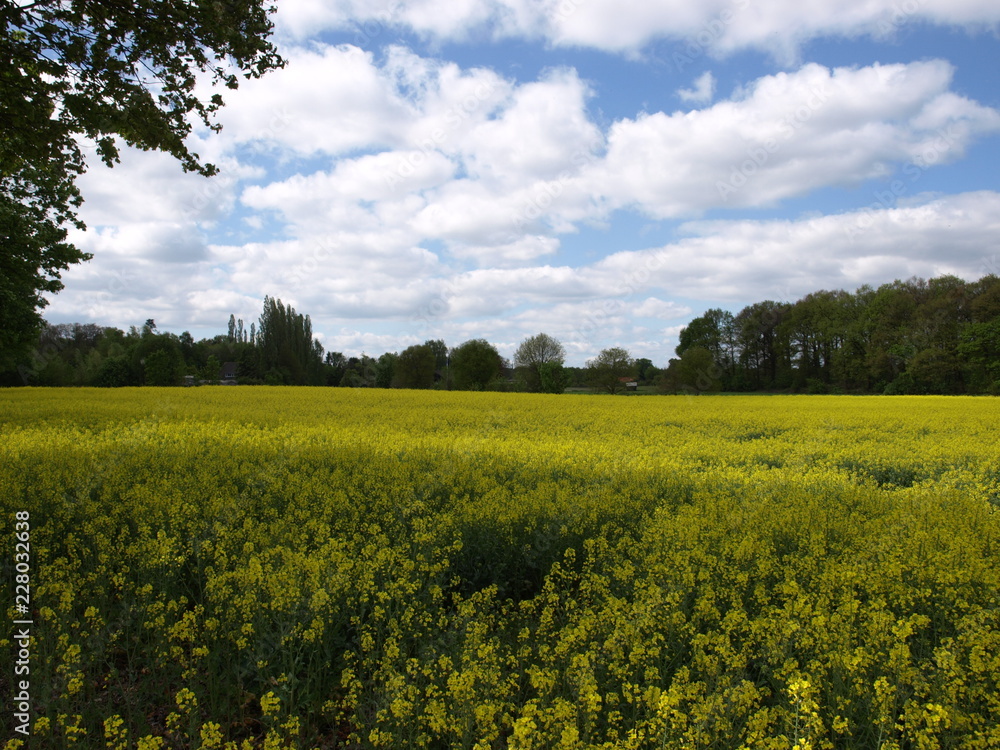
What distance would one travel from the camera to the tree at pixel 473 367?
7075 cm

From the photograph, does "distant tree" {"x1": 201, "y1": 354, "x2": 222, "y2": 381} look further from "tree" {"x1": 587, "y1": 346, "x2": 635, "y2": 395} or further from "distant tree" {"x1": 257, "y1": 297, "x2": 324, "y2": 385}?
"tree" {"x1": 587, "y1": 346, "x2": 635, "y2": 395}

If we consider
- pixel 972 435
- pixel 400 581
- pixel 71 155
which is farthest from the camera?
pixel 972 435

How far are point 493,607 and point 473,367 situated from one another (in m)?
65.6

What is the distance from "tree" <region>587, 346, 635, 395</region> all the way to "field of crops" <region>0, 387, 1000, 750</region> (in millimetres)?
56460

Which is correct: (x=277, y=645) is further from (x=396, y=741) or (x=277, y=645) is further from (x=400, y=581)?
(x=396, y=741)

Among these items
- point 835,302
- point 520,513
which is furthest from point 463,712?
point 835,302

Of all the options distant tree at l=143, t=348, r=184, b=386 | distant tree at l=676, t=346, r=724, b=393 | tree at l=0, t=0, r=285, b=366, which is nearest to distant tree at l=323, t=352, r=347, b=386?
distant tree at l=143, t=348, r=184, b=386

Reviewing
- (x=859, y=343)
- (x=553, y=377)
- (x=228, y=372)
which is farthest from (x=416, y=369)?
(x=859, y=343)

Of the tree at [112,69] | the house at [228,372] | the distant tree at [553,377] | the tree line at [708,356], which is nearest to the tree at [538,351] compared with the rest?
the tree line at [708,356]

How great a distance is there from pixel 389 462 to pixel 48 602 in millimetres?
5154

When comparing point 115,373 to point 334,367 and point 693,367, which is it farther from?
point 693,367

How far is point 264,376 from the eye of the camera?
69.2 meters

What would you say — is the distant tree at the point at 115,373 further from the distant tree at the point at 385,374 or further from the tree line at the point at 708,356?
the distant tree at the point at 385,374

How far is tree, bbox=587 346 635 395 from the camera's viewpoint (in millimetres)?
65562
